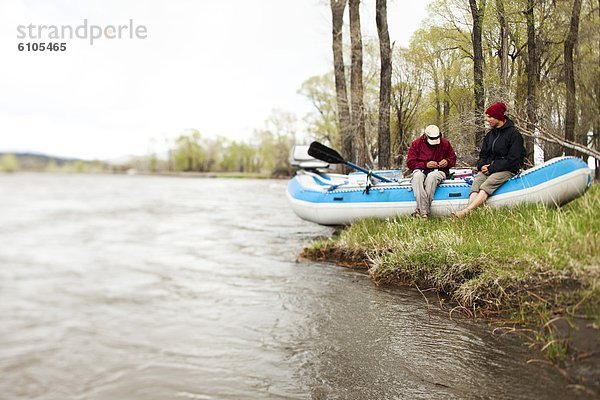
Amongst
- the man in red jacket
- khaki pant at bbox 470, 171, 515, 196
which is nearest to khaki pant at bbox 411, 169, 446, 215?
the man in red jacket

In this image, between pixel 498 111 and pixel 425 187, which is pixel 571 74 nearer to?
pixel 498 111

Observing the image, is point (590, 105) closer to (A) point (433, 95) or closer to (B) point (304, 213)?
(A) point (433, 95)

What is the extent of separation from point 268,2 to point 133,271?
5.32m

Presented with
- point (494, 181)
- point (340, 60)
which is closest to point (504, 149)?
point (494, 181)

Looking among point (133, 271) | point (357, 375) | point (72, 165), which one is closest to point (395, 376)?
point (357, 375)

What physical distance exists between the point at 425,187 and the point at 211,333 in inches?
87.5

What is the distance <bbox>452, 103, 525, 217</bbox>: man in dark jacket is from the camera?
3432 millimetres

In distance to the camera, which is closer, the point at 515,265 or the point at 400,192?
the point at 515,265

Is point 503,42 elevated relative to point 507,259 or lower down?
elevated

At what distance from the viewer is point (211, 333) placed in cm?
273

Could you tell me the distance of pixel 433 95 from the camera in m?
4.67

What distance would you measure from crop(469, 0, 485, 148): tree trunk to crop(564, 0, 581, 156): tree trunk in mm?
703

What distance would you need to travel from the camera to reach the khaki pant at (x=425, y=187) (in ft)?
12.9

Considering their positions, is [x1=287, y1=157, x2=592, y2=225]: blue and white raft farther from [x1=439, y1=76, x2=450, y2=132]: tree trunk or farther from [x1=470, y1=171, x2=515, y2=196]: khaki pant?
[x1=439, y1=76, x2=450, y2=132]: tree trunk
